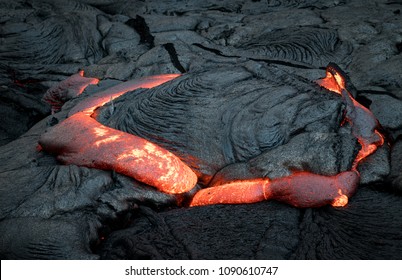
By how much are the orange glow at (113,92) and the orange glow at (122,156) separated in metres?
0.61

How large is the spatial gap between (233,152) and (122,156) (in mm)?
882

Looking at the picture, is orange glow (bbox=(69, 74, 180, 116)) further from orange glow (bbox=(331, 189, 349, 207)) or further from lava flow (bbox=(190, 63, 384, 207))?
orange glow (bbox=(331, 189, 349, 207))

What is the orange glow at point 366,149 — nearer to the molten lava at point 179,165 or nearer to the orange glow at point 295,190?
the molten lava at point 179,165

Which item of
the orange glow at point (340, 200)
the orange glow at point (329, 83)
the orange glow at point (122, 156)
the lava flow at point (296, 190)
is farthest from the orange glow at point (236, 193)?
the orange glow at point (329, 83)

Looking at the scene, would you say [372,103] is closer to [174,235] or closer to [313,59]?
[313,59]

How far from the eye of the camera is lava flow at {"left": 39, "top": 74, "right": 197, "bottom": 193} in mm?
2719

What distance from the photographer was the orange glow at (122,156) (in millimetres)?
Result: 2717

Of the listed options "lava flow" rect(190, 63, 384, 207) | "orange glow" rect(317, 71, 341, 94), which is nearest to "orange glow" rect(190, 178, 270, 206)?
"lava flow" rect(190, 63, 384, 207)

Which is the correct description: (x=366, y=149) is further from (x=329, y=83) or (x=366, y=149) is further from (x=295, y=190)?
(x=329, y=83)

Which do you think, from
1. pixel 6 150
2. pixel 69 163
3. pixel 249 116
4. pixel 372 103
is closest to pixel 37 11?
pixel 6 150

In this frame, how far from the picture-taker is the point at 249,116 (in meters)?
3.06

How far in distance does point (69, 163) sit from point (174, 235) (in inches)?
45.8

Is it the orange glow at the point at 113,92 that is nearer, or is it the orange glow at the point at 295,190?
the orange glow at the point at 295,190

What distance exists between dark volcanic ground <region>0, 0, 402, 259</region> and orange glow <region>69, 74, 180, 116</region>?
0.26m
